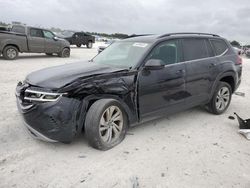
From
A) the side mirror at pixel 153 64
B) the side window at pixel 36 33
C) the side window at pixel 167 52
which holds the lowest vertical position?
the side mirror at pixel 153 64

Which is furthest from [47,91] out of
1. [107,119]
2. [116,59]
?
[116,59]

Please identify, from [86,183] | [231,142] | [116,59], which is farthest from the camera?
[116,59]

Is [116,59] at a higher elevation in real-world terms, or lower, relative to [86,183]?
higher

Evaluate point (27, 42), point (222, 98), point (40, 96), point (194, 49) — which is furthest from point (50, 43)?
point (40, 96)

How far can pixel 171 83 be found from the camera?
175 inches

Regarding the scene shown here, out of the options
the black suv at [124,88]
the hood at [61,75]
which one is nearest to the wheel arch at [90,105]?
the black suv at [124,88]

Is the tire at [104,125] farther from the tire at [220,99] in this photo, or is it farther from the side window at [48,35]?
the side window at [48,35]

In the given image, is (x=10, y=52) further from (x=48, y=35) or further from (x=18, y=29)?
(x=48, y=35)

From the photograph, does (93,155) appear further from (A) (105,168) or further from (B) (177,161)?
(B) (177,161)

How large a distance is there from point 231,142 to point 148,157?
1646mm

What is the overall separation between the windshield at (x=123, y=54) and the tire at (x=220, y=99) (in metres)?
2.18

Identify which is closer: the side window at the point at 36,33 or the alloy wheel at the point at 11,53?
the alloy wheel at the point at 11,53

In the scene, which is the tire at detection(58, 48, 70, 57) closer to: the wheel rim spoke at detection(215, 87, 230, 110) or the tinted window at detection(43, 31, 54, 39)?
the tinted window at detection(43, 31, 54, 39)

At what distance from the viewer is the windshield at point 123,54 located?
429cm
